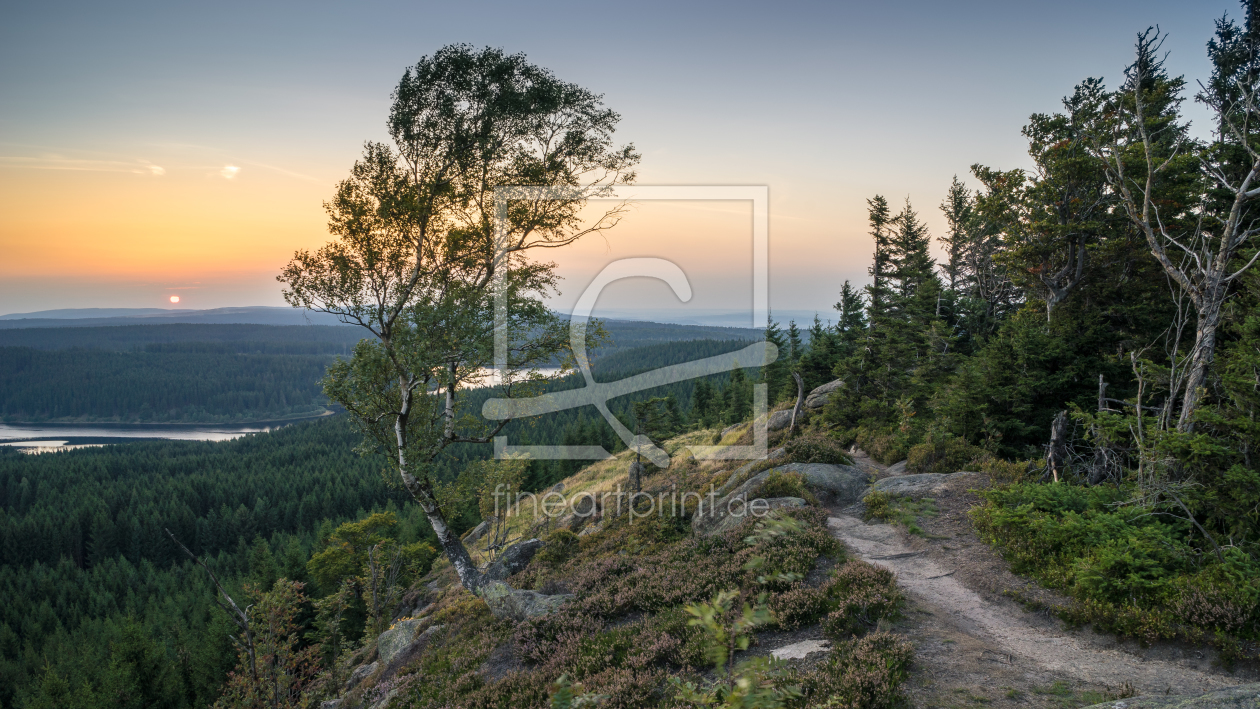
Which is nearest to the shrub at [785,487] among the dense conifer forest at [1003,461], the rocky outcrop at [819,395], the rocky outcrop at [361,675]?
the dense conifer forest at [1003,461]

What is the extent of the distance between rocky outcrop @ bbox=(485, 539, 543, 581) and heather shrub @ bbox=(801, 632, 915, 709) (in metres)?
Answer: 14.8

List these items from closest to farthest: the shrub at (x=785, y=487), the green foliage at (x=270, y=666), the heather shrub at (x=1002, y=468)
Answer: the green foliage at (x=270, y=666) → the heather shrub at (x=1002, y=468) → the shrub at (x=785, y=487)

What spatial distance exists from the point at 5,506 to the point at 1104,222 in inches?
6143

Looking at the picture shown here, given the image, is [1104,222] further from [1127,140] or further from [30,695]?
[30,695]

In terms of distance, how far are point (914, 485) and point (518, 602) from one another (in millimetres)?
11558

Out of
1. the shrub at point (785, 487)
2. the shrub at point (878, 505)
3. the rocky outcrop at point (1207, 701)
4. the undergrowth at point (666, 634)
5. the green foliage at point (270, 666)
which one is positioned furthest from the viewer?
the shrub at point (785, 487)

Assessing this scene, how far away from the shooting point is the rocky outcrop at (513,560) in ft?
63.7

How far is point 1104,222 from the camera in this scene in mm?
19781

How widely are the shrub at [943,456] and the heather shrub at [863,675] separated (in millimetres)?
12374

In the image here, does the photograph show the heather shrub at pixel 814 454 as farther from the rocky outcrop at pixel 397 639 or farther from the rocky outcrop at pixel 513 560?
the rocky outcrop at pixel 397 639

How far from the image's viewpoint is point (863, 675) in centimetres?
602

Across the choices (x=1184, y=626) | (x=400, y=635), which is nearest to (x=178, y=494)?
(x=400, y=635)

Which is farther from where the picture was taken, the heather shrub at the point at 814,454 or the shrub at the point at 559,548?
the shrub at the point at 559,548

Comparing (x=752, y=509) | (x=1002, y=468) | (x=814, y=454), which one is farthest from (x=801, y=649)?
(x=814, y=454)
